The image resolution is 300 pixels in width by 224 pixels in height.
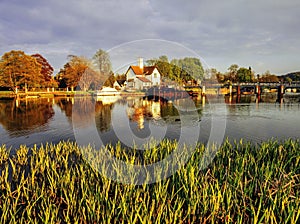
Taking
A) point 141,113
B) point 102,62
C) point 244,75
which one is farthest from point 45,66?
point 244,75

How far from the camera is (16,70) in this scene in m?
51.4

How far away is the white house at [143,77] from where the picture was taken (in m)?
67.7

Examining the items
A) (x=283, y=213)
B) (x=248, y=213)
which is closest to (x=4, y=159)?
(x=248, y=213)

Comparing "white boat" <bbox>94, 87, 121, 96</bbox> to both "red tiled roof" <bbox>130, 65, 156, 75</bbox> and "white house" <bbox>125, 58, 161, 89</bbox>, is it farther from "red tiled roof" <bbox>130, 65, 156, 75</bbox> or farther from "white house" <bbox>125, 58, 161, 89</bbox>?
"red tiled roof" <bbox>130, 65, 156, 75</bbox>

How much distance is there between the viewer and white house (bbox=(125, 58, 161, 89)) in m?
67.7

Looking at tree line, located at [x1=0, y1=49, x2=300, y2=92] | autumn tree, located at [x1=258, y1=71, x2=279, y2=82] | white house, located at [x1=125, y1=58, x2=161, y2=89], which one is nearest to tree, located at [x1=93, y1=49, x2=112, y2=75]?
tree line, located at [x1=0, y1=49, x2=300, y2=92]

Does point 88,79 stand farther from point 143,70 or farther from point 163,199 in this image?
point 163,199

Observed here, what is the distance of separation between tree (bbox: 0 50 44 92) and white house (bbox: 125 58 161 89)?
88.3 ft

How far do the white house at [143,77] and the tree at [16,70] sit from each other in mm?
26904

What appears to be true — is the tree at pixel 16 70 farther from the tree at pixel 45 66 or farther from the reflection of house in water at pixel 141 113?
the reflection of house in water at pixel 141 113

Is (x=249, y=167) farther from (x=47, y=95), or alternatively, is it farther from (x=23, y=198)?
(x=47, y=95)

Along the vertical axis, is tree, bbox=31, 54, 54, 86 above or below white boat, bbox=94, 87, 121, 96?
above

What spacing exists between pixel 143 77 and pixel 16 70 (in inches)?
1274

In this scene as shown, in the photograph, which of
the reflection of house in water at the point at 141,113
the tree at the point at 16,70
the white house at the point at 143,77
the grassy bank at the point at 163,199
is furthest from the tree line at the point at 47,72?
the grassy bank at the point at 163,199
